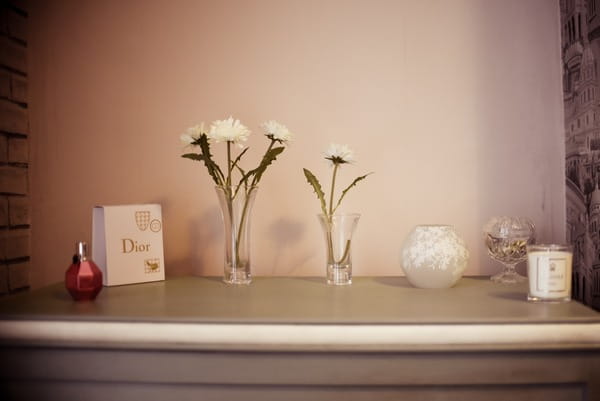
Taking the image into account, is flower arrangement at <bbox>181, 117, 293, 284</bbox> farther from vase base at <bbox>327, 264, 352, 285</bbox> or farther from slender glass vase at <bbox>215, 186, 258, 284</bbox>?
vase base at <bbox>327, 264, 352, 285</bbox>

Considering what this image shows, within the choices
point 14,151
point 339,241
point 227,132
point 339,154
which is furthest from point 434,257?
point 14,151

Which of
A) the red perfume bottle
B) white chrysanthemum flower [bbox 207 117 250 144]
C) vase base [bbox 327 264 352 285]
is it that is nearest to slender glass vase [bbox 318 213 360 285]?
vase base [bbox 327 264 352 285]

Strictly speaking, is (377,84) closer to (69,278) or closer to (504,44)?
(504,44)

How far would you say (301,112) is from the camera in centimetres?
154

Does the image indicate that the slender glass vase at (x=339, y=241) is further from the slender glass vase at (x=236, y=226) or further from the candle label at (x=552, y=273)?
the candle label at (x=552, y=273)

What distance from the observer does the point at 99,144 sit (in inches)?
63.0

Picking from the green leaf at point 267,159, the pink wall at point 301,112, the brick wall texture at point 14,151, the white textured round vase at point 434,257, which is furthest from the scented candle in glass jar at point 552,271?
the brick wall texture at point 14,151

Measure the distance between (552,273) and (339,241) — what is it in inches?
19.6

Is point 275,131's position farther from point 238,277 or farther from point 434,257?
point 434,257

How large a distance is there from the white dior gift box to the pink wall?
0.20 meters

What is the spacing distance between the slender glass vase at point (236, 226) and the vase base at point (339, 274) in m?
0.22

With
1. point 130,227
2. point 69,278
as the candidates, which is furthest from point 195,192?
point 69,278

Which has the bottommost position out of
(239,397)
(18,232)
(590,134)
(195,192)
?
(239,397)

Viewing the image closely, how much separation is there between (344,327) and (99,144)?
3.49ft
